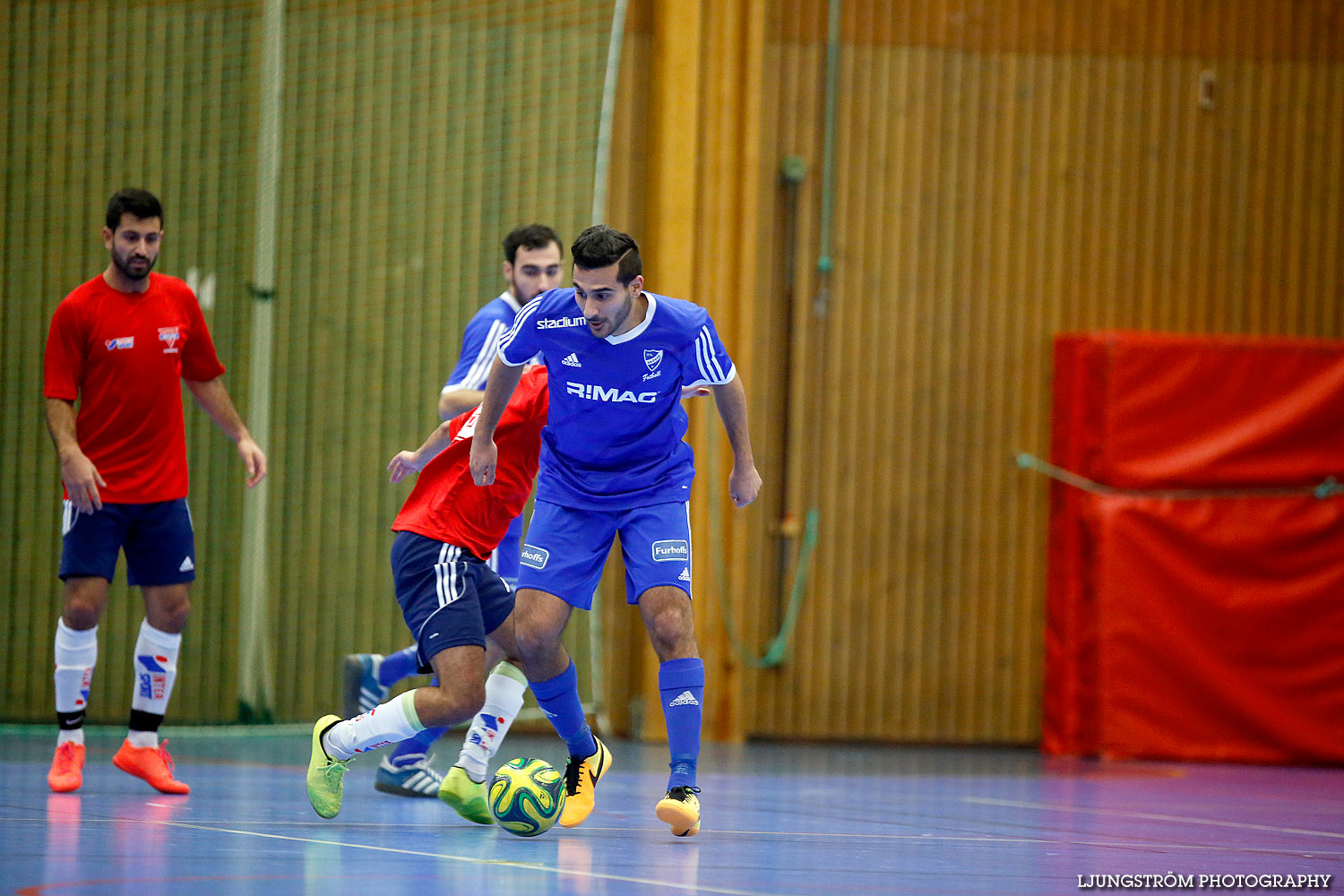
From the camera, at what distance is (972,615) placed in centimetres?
899

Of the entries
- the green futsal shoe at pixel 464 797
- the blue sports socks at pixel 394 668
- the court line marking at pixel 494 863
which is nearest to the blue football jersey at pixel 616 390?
the green futsal shoe at pixel 464 797

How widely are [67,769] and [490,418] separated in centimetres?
204

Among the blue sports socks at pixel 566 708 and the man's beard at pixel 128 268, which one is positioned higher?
the man's beard at pixel 128 268

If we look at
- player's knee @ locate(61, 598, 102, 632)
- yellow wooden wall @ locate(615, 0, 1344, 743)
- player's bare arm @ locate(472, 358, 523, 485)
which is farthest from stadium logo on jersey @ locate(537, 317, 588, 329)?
yellow wooden wall @ locate(615, 0, 1344, 743)

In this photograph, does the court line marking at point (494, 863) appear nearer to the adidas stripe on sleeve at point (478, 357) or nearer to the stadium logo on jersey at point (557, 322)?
the stadium logo on jersey at point (557, 322)

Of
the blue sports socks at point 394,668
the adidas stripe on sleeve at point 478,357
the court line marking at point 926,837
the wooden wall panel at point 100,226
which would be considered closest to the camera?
the court line marking at point 926,837

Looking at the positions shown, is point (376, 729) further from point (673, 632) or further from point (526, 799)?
point (673, 632)

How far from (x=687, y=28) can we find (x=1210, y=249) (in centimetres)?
339

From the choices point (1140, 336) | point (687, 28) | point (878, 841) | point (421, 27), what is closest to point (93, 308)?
point (878, 841)

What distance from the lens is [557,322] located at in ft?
14.4

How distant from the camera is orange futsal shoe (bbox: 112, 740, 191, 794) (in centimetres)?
520

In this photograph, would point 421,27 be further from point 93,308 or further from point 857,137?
point 93,308

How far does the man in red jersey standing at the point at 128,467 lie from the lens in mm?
5238

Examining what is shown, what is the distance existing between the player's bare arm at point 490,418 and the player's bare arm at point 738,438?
62 cm
